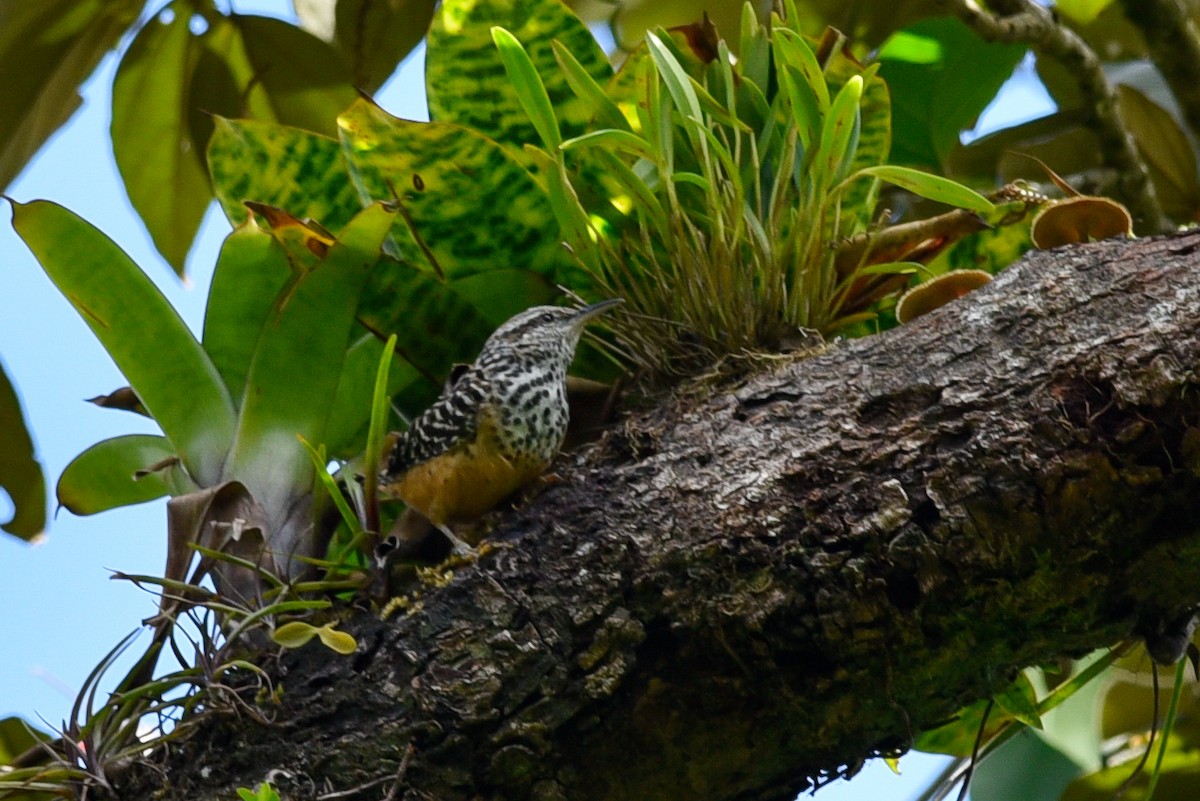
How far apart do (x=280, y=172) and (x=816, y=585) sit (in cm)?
75

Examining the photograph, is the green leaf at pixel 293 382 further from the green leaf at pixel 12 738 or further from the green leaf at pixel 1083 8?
the green leaf at pixel 1083 8

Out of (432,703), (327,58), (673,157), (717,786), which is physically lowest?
(717,786)

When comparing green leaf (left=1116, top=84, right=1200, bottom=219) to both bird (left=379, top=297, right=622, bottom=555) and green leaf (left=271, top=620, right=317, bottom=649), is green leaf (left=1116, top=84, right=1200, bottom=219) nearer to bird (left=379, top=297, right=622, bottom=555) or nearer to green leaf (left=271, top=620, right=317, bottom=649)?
bird (left=379, top=297, right=622, bottom=555)

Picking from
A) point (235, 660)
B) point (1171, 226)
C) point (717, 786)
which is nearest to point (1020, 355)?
point (717, 786)

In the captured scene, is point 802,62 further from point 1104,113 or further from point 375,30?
point 375,30

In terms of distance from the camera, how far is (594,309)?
1.12 metres

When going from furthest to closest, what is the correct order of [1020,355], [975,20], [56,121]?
[56,121], [975,20], [1020,355]

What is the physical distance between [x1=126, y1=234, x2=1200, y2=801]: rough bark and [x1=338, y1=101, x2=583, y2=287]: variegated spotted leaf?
0.37 m

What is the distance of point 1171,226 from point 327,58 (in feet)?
4.50

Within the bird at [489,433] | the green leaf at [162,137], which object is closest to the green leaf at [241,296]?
the bird at [489,433]

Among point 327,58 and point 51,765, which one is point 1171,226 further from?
point 51,765

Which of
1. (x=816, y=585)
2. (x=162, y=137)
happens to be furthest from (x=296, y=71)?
(x=816, y=585)

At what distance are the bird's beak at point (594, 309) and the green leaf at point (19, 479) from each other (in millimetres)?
980

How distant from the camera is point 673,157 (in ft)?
3.78
